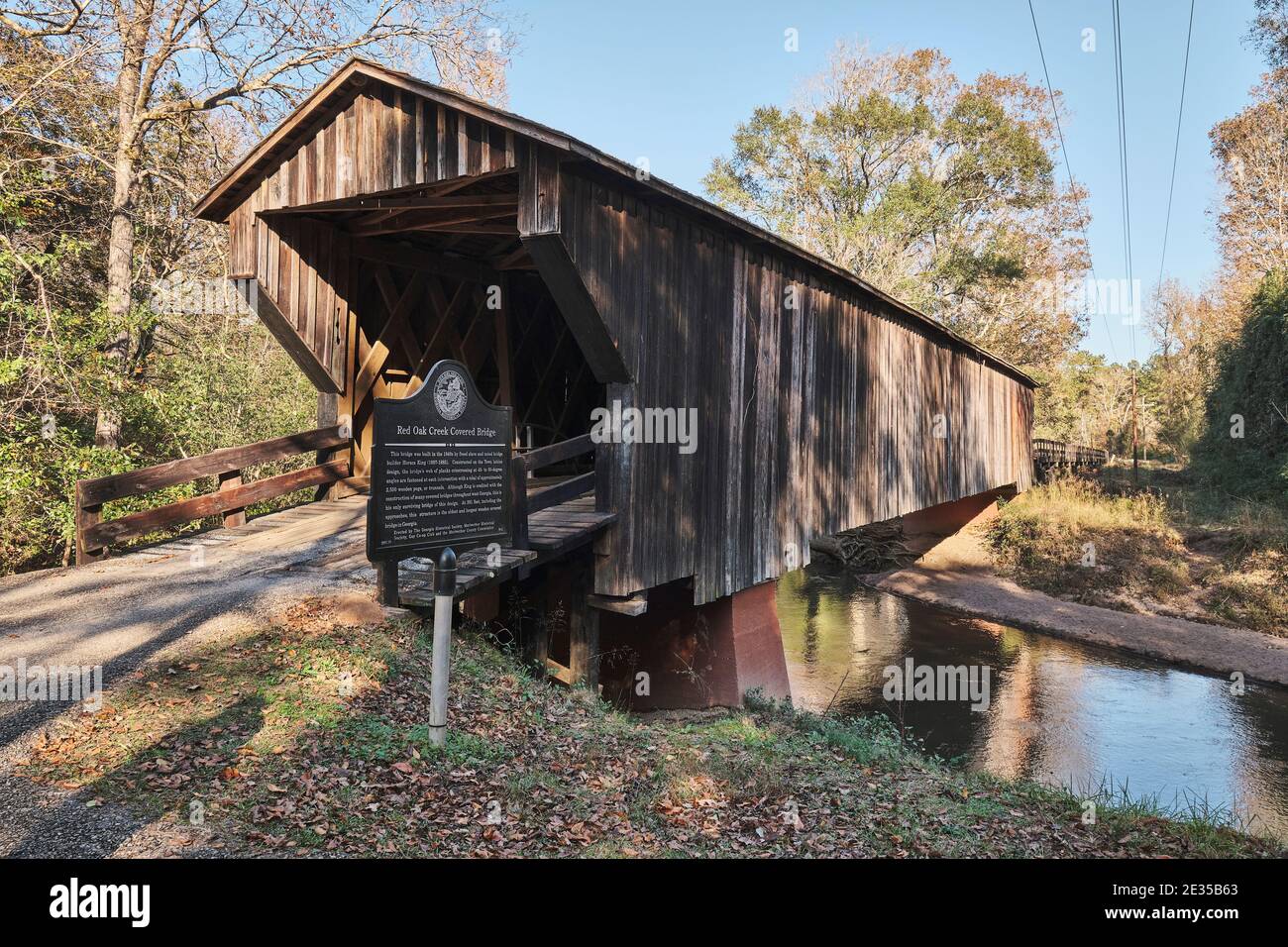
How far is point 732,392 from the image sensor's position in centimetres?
845

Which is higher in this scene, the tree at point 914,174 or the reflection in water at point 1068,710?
the tree at point 914,174

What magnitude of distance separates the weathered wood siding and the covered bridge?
0.03 metres

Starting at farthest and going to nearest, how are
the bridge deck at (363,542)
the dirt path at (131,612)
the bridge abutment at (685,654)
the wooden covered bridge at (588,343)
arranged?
the bridge abutment at (685,654) < the wooden covered bridge at (588,343) < the bridge deck at (363,542) < the dirt path at (131,612)

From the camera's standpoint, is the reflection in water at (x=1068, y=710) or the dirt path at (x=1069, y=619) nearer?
the reflection in water at (x=1068, y=710)

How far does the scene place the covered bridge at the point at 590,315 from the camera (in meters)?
6.58

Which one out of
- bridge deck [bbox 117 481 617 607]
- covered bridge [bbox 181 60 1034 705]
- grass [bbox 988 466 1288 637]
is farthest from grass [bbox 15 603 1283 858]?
grass [bbox 988 466 1288 637]

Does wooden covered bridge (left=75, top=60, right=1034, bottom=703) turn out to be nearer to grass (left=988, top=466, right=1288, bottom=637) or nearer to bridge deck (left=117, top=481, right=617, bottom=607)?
bridge deck (left=117, top=481, right=617, bottom=607)

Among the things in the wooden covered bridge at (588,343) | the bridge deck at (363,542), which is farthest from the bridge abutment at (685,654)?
the bridge deck at (363,542)

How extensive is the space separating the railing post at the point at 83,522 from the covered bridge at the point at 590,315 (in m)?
2.55

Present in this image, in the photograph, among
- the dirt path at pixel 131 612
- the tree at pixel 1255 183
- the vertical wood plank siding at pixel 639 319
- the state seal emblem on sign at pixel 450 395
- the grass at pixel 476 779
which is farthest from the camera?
the tree at pixel 1255 183

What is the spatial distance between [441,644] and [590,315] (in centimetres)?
302

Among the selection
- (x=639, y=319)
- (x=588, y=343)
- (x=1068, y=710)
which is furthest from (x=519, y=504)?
(x=1068, y=710)

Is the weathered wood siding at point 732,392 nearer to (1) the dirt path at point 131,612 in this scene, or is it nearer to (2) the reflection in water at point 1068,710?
(1) the dirt path at point 131,612

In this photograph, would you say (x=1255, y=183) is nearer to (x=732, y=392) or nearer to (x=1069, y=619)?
(x=1069, y=619)
